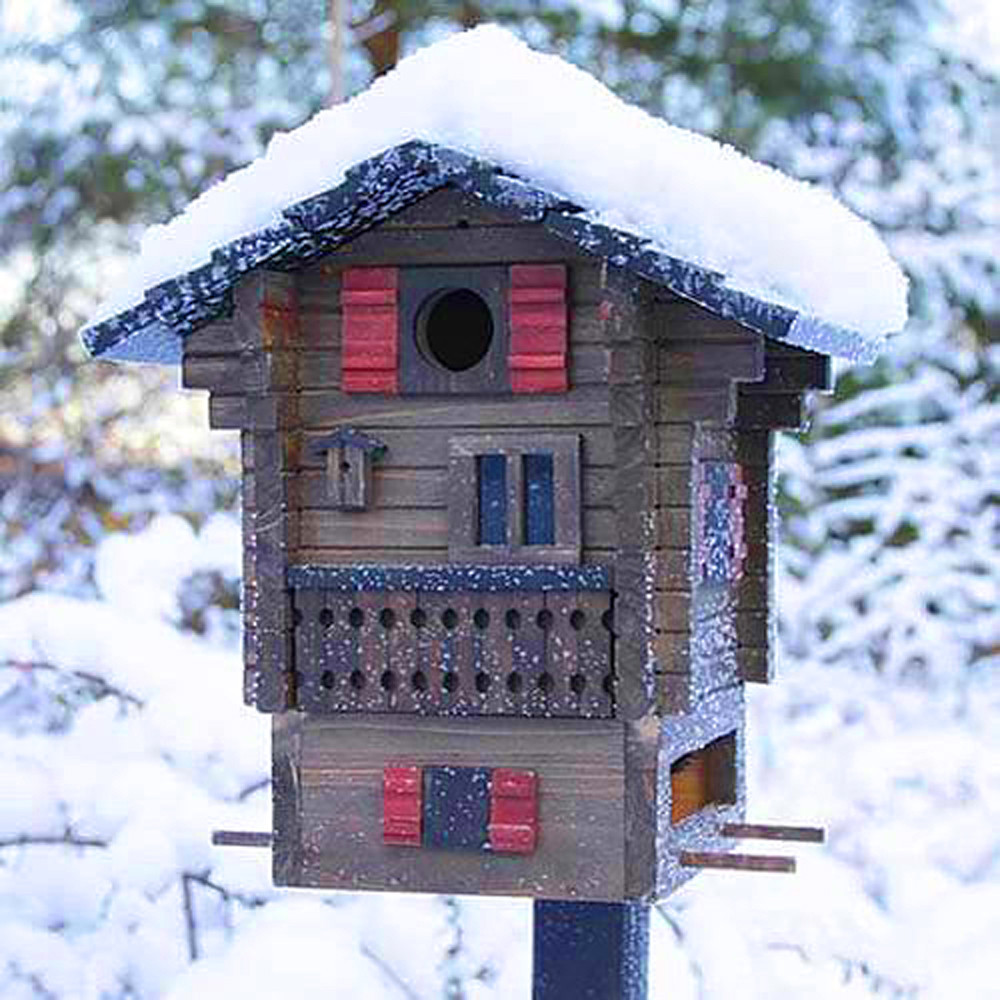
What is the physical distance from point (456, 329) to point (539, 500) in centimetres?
32

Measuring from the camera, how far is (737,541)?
2955 millimetres

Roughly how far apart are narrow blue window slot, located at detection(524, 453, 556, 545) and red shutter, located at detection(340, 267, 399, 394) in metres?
0.21

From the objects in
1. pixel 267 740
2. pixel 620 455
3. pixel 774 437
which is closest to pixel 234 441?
pixel 267 740

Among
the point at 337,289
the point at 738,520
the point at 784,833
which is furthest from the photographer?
the point at 738,520

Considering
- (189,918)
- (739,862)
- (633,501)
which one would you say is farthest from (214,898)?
(633,501)

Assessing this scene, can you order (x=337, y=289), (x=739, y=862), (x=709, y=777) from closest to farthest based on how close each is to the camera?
(x=739, y=862), (x=337, y=289), (x=709, y=777)

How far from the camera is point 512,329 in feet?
8.62

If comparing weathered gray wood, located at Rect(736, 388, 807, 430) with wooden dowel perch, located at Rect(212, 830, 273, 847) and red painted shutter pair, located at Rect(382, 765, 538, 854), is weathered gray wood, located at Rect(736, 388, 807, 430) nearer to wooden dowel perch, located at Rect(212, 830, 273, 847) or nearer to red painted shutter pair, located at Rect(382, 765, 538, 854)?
red painted shutter pair, located at Rect(382, 765, 538, 854)

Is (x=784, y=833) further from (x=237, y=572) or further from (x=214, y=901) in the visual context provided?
(x=237, y=572)

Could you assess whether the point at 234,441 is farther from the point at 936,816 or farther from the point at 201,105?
the point at 936,816

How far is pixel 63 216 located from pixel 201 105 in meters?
0.74

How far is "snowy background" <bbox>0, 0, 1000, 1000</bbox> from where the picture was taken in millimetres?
3609

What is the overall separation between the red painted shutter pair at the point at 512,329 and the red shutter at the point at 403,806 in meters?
0.49

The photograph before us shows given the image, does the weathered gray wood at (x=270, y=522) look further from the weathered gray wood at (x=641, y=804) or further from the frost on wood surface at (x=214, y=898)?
the frost on wood surface at (x=214, y=898)
